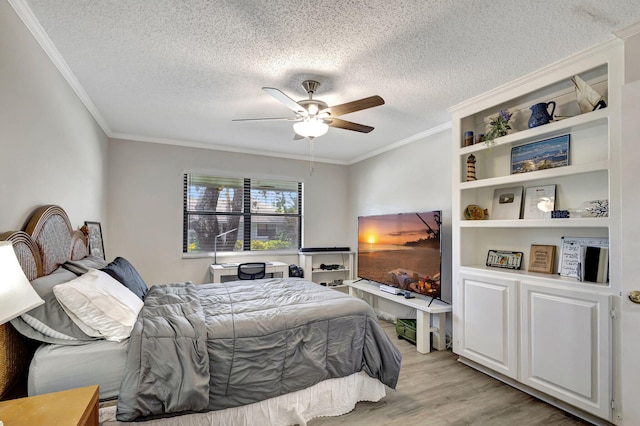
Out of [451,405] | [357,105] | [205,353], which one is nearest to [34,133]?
[205,353]

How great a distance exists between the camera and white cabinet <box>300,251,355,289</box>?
4992 mm

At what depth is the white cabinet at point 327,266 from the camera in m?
4.99

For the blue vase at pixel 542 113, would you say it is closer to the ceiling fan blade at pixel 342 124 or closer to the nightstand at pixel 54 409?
the ceiling fan blade at pixel 342 124

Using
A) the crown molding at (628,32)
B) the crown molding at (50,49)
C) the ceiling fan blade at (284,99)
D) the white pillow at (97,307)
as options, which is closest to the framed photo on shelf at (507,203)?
the crown molding at (628,32)

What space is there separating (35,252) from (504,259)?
11.8ft

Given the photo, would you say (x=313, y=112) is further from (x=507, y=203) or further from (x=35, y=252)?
(x=35, y=252)

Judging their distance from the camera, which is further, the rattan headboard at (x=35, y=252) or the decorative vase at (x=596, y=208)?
the decorative vase at (x=596, y=208)

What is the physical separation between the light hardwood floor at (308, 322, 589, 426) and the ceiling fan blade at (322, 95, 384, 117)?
228cm

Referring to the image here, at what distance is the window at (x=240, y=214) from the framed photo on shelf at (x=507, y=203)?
312 centimetres

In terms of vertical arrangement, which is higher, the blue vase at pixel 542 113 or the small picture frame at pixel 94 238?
the blue vase at pixel 542 113

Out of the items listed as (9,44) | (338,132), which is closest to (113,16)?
(9,44)

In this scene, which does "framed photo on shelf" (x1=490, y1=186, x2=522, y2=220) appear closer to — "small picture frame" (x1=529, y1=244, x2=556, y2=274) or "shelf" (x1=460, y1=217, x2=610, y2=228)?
"shelf" (x1=460, y1=217, x2=610, y2=228)

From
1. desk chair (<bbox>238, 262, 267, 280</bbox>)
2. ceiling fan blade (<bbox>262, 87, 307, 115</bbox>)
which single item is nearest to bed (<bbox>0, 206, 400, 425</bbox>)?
desk chair (<bbox>238, 262, 267, 280</bbox>)

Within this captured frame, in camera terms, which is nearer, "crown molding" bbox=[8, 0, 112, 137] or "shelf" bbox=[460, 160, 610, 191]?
"crown molding" bbox=[8, 0, 112, 137]
